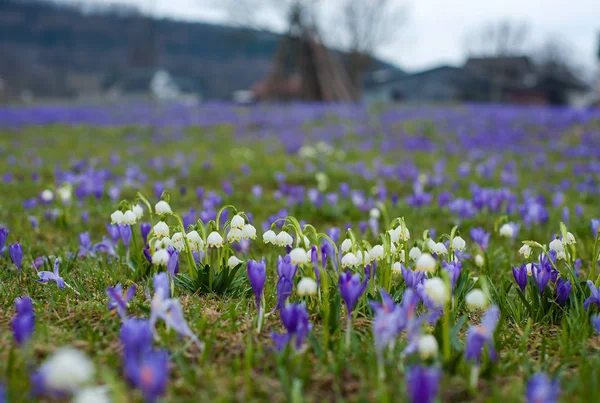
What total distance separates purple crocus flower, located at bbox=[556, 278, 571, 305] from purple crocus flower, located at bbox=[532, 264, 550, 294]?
0.19ft

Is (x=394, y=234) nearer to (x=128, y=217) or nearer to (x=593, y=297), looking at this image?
(x=593, y=297)

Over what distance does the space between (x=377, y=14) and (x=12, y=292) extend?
48.3 metres

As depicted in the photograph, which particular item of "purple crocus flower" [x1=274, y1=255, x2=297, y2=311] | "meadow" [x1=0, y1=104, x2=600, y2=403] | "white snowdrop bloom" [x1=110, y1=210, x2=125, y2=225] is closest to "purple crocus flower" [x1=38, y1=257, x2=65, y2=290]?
"meadow" [x1=0, y1=104, x2=600, y2=403]

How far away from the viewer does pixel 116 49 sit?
98000 millimetres

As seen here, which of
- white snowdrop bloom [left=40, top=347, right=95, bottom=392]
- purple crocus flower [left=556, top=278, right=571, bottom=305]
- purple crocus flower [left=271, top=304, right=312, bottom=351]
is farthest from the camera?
purple crocus flower [left=556, top=278, right=571, bottom=305]

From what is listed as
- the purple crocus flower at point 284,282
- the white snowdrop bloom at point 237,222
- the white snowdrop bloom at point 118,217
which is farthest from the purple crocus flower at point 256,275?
the white snowdrop bloom at point 118,217

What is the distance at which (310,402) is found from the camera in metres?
1.68

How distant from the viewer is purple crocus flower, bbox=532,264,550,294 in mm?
2453

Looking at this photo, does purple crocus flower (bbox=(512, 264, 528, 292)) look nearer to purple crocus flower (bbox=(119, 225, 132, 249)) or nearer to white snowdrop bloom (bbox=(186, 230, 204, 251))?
white snowdrop bloom (bbox=(186, 230, 204, 251))

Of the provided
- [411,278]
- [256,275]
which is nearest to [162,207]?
[256,275]

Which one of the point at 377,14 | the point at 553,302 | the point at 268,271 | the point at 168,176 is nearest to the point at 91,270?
the point at 268,271

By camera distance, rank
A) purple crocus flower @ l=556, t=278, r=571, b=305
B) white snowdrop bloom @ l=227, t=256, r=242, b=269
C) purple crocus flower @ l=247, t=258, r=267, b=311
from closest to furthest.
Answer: purple crocus flower @ l=247, t=258, r=267, b=311
purple crocus flower @ l=556, t=278, r=571, b=305
white snowdrop bloom @ l=227, t=256, r=242, b=269

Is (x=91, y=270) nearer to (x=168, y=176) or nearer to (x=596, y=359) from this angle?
(x=596, y=359)

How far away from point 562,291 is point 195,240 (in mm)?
1826
